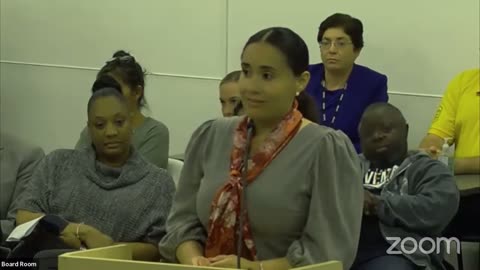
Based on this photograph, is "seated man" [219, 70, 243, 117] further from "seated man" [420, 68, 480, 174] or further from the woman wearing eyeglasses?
"seated man" [420, 68, 480, 174]

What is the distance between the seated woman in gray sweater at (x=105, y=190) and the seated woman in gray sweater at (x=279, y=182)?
750 mm

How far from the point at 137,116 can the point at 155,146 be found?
0.21 m

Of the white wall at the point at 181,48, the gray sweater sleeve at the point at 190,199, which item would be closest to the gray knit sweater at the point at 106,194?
the gray sweater sleeve at the point at 190,199

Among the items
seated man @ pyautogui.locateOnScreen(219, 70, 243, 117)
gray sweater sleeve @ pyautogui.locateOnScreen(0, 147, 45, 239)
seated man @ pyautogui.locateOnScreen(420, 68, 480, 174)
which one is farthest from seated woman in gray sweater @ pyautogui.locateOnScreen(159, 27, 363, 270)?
seated man @ pyautogui.locateOnScreen(420, 68, 480, 174)

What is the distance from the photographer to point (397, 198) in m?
2.80

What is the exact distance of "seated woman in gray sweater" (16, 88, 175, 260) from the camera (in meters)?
2.95

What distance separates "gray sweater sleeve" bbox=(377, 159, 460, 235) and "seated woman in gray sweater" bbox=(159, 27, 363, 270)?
0.63 metres

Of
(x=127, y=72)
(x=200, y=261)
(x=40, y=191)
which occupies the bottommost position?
(x=40, y=191)

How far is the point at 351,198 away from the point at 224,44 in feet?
8.89

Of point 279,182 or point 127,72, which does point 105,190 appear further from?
point 279,182

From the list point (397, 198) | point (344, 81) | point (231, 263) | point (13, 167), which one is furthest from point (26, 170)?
point (231, 263)

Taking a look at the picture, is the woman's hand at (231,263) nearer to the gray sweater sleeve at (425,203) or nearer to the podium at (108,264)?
the podium at (108,264)

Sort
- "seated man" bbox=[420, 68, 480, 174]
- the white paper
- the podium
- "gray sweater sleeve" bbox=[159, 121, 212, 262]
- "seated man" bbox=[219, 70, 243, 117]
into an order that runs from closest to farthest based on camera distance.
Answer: the podium
"gray sweater sleeve" bbox=[159, 121, 212, 262]
the white paper
"seated man" bbox=[219, 70, 243, 117]
"seated man" bbox=[420, 68, 480, 174]

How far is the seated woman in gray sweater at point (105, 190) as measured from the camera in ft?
9.69
